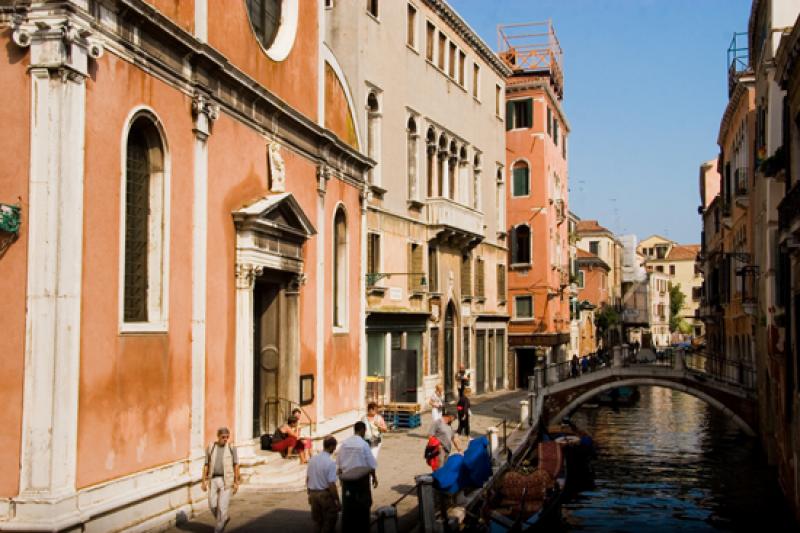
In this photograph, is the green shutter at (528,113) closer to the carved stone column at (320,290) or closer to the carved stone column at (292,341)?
the carved stone column at (320,290)

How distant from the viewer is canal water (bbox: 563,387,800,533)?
765 inches

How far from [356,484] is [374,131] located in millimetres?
15694

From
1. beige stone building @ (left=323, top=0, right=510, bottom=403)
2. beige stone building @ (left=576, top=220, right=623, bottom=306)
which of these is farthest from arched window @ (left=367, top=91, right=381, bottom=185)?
beige stone building @ (left=576, top=220, right=623, bottom=306)

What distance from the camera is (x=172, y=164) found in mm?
11820

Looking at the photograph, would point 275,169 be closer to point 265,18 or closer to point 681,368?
point 265,18

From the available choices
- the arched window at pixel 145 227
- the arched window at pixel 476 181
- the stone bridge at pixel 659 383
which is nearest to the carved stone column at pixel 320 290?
the arched window at pixel 145 227

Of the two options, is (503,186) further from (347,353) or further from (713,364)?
(347,353)

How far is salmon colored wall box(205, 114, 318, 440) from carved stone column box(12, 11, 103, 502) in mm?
3371

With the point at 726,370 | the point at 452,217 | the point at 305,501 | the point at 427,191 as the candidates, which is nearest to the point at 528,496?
the point at 305,501

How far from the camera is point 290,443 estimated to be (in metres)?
14.5

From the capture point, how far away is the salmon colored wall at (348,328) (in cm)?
1773

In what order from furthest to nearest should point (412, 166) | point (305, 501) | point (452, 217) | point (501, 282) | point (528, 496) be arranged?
point (501, 282)
point (452, 217)
point (412, 166)
point (528, 496)
point (305, 501)

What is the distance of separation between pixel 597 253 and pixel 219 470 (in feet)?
208

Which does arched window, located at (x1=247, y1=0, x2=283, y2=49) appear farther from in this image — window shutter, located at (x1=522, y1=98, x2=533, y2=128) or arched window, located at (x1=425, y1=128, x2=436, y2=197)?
window shutter, located at (x1=522, y1=98, x2=533, y2=128)
